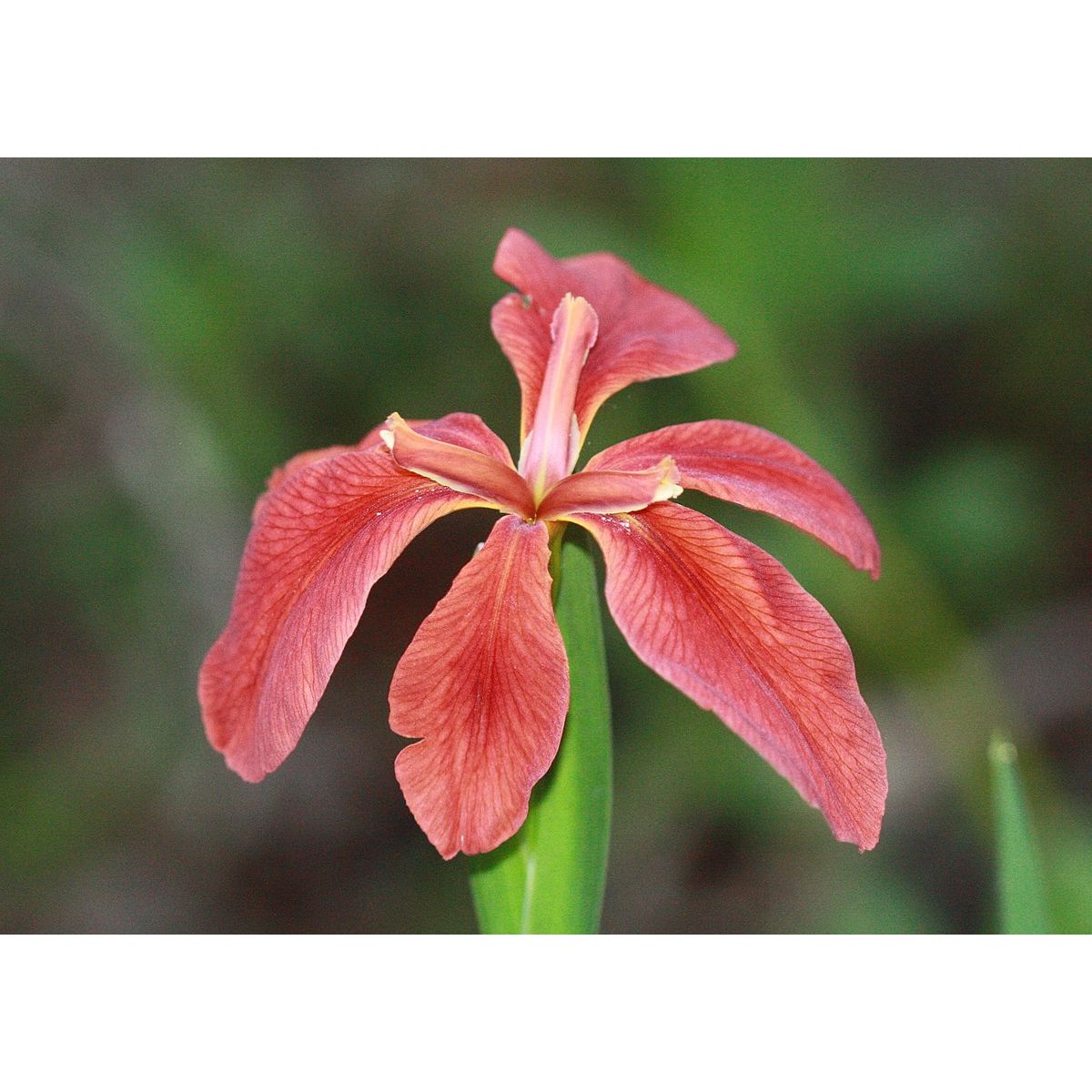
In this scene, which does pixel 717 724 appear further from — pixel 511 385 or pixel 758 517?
pixel 511 385

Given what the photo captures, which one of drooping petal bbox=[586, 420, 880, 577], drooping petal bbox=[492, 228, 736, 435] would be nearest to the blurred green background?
drooping petal bbox=[492, 228, 736, 435]

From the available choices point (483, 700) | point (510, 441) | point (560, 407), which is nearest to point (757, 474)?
point (560, 407)

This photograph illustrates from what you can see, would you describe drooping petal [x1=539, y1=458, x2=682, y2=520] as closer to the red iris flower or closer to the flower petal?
the red iris flower

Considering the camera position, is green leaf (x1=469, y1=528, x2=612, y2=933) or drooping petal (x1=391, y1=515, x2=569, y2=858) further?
green leaf (x1=469, y1=528, x2=612, y2=933)

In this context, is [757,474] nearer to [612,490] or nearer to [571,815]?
[612,490]

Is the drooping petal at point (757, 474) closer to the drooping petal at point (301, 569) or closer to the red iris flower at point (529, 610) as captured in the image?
the red iris flower at point (529, 610)
